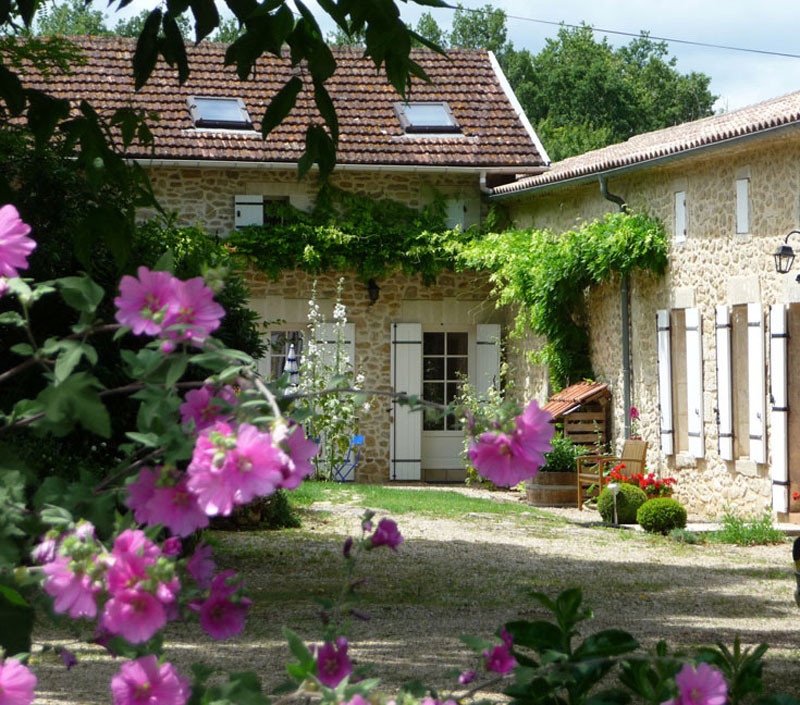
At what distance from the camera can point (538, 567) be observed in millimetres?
8328

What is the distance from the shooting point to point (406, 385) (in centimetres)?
1535

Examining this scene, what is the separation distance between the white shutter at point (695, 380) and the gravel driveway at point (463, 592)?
142cm

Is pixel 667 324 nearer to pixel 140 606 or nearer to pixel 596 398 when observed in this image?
pixel 596 398

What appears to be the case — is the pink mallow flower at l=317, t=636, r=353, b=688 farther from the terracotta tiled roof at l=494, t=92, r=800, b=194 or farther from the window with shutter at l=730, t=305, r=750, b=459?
the window with shutter at l=730, t=305, r=750, b=459

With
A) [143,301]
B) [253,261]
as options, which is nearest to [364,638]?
[143,301]

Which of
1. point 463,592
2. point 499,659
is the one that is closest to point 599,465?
point 463,592

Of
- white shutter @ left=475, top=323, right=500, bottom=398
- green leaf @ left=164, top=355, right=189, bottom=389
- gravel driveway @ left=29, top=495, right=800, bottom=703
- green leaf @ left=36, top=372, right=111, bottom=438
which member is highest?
white shutter @ left=475, top=323, right=500, bottom=398

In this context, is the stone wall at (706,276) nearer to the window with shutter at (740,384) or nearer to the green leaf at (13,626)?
the window with shutter at (740,384)

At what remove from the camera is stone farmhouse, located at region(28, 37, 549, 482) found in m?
15.0

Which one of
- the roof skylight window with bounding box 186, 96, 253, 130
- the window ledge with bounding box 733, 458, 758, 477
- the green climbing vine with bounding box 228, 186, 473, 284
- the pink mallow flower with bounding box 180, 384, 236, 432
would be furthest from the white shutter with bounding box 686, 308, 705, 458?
the pink mallow flower with bounding box 180, 384, 236, 432

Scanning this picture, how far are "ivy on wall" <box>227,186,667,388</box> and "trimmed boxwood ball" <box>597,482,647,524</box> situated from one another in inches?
96.9

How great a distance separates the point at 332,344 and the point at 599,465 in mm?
4026

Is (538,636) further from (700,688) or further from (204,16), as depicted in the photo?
(204,16)

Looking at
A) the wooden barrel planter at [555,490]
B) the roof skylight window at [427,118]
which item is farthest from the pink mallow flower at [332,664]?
the roof skylight window at [427,118]
